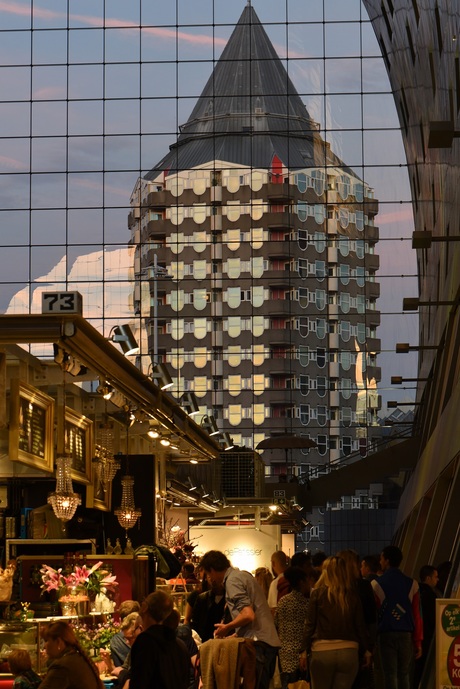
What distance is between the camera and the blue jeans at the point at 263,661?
25.6 feet

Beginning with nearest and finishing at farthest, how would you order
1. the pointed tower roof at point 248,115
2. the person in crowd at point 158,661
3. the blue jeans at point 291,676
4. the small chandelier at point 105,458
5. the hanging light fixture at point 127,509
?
1. the person in crowd at point 158,661
2. the blue jeans at point 291,676
3. the small chandelier at point 105,458
4. the hanging light fixture at point 127,509
5. the pointed tower roof at point 248,115

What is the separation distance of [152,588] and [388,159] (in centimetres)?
2344

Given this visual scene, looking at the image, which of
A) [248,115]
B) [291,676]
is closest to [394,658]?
[291,676]

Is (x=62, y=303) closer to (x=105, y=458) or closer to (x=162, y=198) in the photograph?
(x=105, y=458)

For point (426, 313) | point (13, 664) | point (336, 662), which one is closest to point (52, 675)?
point (13, 664)

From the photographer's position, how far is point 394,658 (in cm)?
816

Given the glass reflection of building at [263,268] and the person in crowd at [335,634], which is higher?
the glass reflection of building at [263,268]

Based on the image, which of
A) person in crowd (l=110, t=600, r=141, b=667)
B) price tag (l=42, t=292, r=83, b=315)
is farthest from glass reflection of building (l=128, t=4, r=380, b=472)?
price tag (l=42, t=292, r=83, b=315)

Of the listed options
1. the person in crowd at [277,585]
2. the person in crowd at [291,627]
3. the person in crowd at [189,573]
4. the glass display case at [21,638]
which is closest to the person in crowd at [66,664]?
the glass display case at [21,638]

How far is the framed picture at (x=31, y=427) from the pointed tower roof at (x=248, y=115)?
25.2 meters

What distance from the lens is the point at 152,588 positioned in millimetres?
12117

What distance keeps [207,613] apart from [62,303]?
2423 mm

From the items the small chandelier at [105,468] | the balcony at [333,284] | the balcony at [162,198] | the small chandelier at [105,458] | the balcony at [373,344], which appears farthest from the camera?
the balcony at [162,198]

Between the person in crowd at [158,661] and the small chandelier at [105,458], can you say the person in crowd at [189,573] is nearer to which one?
the small chandelier at [105,458]
